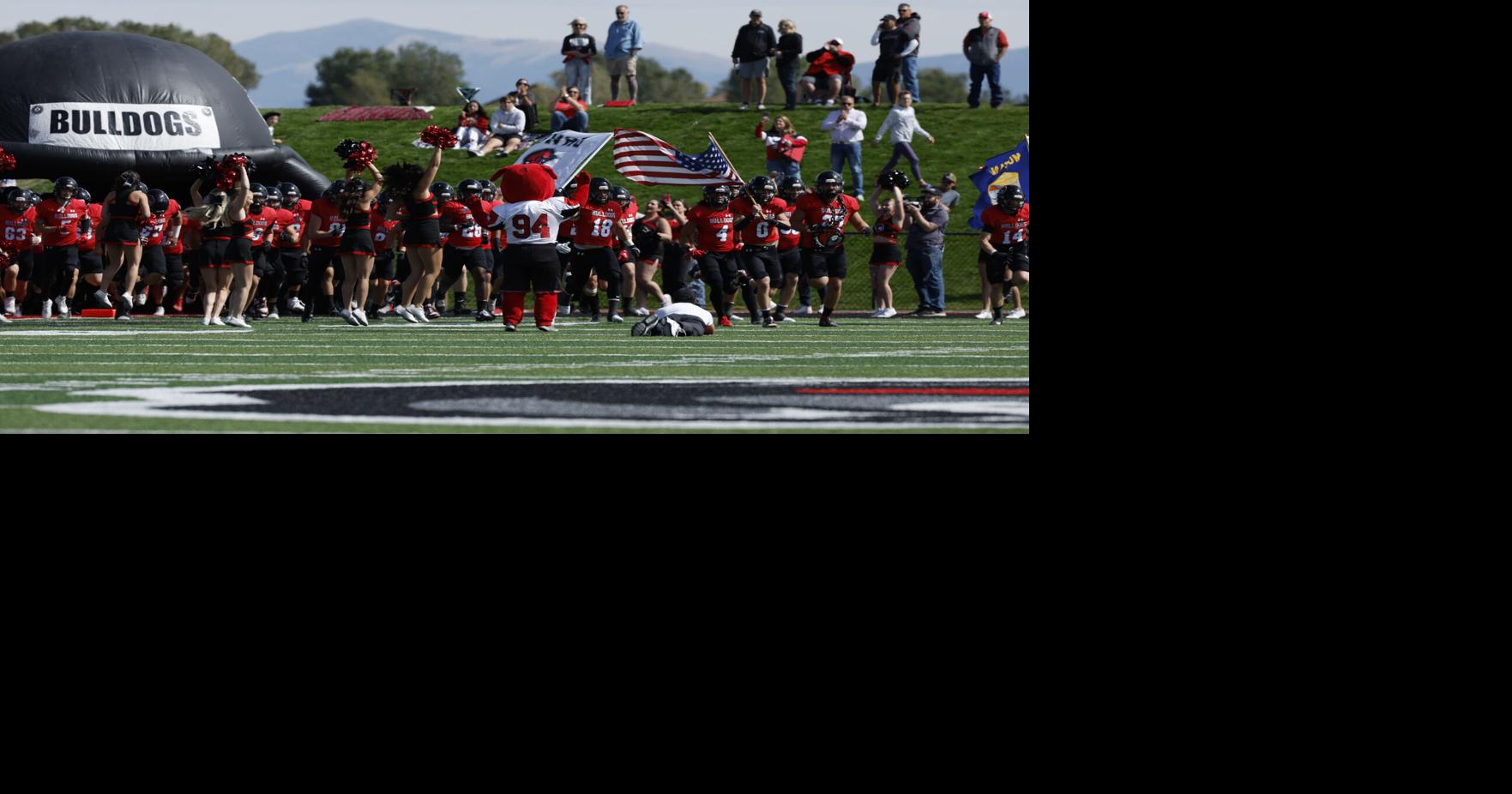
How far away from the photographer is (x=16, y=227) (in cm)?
2258

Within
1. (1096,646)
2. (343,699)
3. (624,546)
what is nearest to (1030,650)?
(1096,646)

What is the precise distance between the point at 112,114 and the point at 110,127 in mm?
177

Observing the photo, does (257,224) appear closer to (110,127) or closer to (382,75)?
(110,127)

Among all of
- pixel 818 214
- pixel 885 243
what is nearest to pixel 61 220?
pixel 818 214

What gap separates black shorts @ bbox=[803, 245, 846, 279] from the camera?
22516 millimetres

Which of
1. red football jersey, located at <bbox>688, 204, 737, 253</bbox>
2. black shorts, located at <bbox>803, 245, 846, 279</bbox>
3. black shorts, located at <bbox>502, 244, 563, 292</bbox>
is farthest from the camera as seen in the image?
black shorts, located at <bbox>803, 245, 846, 279</bbox>

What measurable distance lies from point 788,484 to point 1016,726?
1.92m

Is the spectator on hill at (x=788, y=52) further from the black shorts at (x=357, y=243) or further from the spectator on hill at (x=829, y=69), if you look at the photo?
the black shorts at (x=357, y=243)

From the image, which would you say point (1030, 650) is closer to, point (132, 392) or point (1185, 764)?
point (1185, 764)

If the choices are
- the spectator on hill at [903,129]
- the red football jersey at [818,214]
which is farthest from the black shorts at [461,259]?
the spectator on hill at [903,129]

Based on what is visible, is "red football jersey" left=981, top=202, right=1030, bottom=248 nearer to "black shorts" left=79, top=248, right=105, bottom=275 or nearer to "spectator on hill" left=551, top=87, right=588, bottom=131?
"black shorts" left=79, top=248, right=105, bottom=275

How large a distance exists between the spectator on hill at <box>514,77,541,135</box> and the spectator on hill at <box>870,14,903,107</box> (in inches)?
251

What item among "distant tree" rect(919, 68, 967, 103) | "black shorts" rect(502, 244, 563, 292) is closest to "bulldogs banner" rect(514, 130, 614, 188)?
"black shorts" rect(502, 244, 563, 292)

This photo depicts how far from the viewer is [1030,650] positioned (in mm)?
4863
